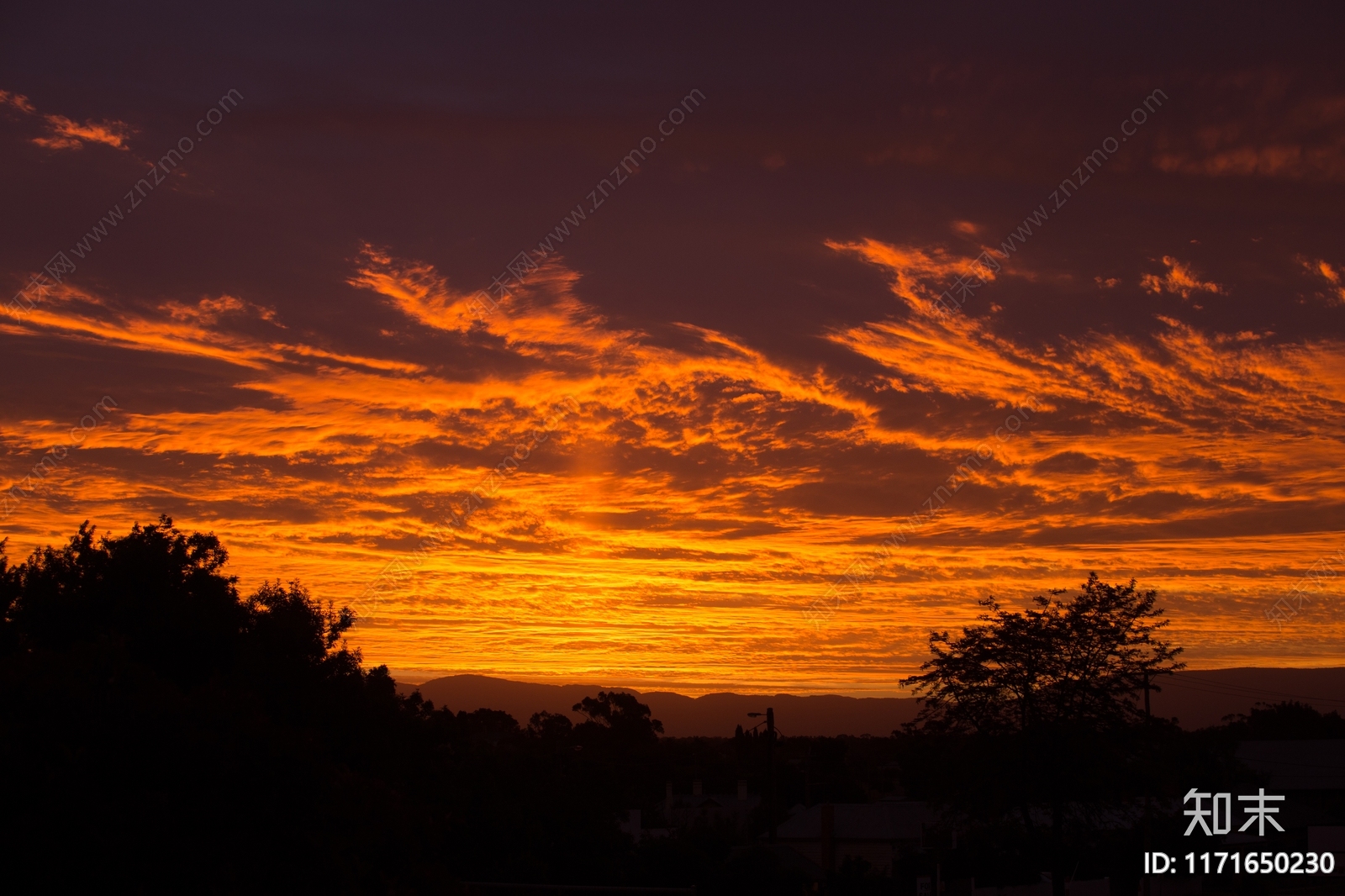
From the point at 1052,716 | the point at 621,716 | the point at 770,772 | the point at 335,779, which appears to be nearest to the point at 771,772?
the point at 770,772

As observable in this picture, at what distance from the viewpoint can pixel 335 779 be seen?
9633 mm

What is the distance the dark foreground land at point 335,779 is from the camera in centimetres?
873

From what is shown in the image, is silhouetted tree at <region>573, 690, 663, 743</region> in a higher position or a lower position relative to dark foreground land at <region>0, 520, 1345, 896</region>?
lower

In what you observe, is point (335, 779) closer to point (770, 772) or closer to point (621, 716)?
point (770, 772)

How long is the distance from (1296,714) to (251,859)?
146506 millimetres

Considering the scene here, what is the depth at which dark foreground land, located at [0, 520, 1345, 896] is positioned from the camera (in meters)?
8.73

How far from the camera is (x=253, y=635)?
80.9ft

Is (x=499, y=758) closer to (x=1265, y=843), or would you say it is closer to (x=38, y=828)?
(x=38, y=828)

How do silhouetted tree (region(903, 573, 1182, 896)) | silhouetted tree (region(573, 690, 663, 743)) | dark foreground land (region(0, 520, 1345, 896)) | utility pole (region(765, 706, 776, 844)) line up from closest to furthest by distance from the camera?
dark foreground land (region(0, 520, 1345, 896)) < silhouetted tree (region(903, 573, 1182, 896)) < utility pole (region(765, 706, 776, 844)) < silhouetted tree (region(573, 690, 663, 743))

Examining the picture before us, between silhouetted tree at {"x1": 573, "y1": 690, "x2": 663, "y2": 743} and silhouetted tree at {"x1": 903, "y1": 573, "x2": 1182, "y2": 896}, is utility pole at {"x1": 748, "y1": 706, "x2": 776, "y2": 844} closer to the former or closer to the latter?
silhouetted tree at {"x1": 903, "y1": 573, "x2": 1182, "y2": 896}

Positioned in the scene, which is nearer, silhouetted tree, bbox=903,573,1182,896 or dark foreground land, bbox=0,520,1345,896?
dark foreground land, bbox=0,520,1345,896

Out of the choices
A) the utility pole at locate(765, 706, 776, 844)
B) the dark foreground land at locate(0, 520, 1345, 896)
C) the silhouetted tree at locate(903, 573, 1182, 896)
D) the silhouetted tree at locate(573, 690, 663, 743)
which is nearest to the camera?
the dark foreground land at locate(0, 520, 1345, 896)

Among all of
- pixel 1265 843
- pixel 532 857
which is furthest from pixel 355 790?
pixel 1265 843

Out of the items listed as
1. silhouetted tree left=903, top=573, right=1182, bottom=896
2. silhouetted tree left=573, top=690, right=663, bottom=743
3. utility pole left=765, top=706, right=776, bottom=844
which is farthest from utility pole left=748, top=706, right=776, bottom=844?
silhouetted tree left=573, top=690, right=663, bottom=743
